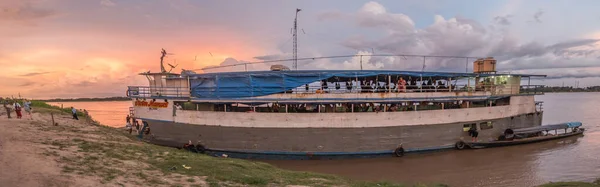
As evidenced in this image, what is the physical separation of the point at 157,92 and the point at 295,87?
28.2ft

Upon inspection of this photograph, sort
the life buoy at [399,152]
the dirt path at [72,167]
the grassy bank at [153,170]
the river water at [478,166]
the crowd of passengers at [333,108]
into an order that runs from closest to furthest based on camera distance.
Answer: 1. the dirt path at [72,167]
2. the grassy bank at [153,170]
3. the river water at [478,166]
4. the life buoy at [399,152]
5. the crowd of passengers at [333,108]

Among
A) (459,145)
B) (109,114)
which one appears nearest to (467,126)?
(459,145)

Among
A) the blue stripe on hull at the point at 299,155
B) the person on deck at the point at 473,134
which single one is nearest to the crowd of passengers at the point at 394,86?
the person on deck at the point at 473,134

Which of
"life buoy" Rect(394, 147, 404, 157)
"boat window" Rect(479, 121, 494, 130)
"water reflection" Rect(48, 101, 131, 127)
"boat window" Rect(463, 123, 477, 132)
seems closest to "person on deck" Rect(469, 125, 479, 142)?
"boat window" Rect(463, 123, 477, 132)

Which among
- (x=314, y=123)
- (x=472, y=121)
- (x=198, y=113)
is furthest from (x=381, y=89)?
(x=198, y=113)

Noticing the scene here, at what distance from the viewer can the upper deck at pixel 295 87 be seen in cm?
1700

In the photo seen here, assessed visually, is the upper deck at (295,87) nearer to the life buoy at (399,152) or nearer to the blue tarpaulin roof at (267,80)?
the blue tarpaulin roof at (267,80)

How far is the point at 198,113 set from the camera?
56.3 feet

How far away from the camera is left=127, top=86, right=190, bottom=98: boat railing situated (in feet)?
60.3

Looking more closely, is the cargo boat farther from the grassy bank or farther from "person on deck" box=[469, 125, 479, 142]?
the grassy bank

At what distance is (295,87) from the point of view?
17.1 metres

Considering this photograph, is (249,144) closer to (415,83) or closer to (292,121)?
(292,121)

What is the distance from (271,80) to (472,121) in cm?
1247

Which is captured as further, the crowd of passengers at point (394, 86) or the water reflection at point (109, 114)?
the water reflection at point (109, 114)
